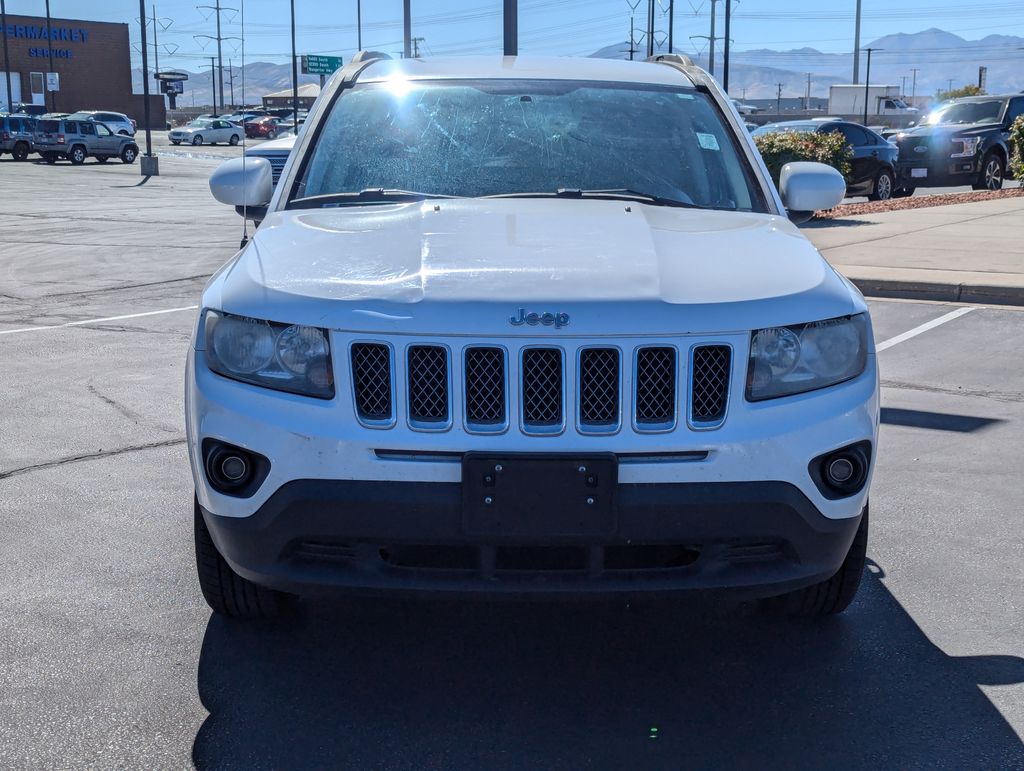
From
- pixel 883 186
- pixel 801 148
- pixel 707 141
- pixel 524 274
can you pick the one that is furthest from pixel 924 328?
pixel 883 186

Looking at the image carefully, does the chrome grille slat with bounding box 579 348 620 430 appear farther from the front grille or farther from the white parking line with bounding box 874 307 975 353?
the white parking line with bounding box 874 307 975 353

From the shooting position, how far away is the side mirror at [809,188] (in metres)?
4.68

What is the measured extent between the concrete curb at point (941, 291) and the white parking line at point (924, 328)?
0.35m

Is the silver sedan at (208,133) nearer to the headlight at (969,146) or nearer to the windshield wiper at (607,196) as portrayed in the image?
the headlight at (969,146)

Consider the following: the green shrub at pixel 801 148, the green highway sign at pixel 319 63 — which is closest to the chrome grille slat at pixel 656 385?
the green shrub at pixel 801 148

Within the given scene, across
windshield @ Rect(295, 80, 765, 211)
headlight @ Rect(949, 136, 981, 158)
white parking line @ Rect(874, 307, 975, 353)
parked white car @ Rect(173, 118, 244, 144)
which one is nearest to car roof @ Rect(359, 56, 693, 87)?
windshield @ Rect(295, 80, 765, 211)

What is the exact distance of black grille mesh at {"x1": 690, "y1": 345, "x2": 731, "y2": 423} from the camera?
3.13 meters

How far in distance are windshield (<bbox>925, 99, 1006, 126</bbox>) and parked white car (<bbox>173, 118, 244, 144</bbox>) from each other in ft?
158

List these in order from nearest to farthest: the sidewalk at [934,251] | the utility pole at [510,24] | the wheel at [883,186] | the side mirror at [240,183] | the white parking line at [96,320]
→ the side mirror at [240,183]
the white parking line at [96,320]
the sidewalk at [934,251]
the utility pole at [510,24]
the wheel at [883,186]

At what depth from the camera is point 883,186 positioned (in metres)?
22.3

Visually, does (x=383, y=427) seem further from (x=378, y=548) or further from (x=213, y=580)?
(x=213, y=580)

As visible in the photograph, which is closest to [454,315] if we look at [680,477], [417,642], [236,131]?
[680,477]

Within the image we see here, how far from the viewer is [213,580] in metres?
3.72

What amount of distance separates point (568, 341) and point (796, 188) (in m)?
1.94
